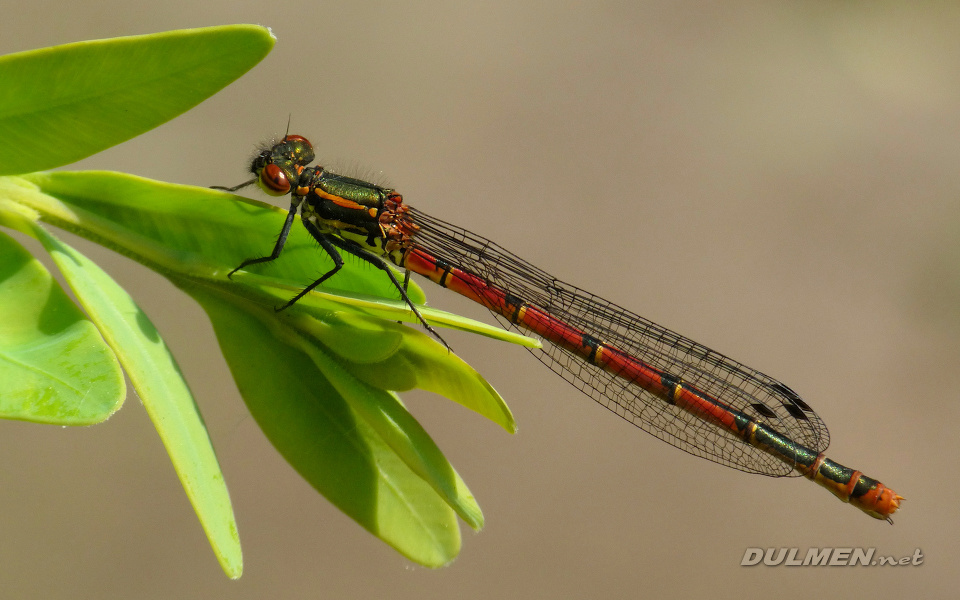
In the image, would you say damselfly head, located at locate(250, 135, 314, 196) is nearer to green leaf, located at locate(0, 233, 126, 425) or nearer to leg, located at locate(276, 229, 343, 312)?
leg, located at locate(276, 229, 343, 312)

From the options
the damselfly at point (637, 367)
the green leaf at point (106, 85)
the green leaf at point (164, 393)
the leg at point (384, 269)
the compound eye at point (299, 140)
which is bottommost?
the damselfly at point (637, 367)

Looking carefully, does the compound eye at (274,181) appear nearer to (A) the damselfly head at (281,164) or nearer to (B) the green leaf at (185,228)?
(A) the damselfly head at (281,164)

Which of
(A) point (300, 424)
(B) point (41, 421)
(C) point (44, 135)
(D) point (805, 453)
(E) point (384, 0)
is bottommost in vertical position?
(D) point (805, 453)

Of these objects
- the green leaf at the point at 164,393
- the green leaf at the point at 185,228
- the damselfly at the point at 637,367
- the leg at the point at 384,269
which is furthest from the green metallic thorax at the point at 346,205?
the green leaf at the point at 164,393

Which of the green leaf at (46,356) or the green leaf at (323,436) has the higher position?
the green leaf at (46,356)

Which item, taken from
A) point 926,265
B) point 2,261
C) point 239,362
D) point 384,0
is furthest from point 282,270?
point 926,265

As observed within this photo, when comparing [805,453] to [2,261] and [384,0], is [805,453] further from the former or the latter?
[384,0]

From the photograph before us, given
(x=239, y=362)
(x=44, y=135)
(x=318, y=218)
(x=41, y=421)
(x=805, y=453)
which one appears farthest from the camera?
(x=805, y=453)
